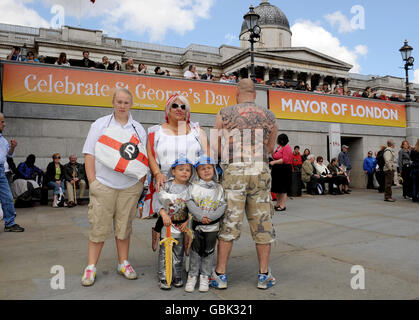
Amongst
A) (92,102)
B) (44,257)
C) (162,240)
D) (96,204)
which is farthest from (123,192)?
(92,102)

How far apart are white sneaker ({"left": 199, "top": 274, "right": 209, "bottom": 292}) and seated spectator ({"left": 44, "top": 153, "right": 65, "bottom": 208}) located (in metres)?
7.36

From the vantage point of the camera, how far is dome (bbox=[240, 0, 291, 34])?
6047cm

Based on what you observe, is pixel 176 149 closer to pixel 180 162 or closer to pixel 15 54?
pixel 180 162

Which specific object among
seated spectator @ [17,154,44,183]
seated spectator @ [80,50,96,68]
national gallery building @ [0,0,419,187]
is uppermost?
seated spectator @ [80,50,96,68]

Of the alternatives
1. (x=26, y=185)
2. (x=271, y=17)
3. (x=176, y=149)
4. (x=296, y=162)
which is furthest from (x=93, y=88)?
(x=271, y=17)

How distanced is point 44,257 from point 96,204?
1.48 m

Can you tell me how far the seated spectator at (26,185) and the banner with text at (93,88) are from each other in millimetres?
2299

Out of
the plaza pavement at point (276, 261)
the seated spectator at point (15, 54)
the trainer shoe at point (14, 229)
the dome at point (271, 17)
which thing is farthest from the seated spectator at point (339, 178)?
the dome at point (271, 17)

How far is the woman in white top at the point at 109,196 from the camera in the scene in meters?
3.21

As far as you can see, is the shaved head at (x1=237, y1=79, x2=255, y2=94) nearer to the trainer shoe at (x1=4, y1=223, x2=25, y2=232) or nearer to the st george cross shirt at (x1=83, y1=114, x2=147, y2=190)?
the st george cross shirt at (x1=83, y1=114, x2=147, y2=190)

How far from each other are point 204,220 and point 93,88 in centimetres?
913

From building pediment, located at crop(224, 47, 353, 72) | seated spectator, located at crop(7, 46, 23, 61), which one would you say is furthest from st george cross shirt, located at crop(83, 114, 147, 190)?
building pediment, located at crop(224, 47, 353, 72)

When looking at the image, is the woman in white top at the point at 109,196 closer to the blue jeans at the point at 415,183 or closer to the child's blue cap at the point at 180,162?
the child's blue cap at the point at 180,162

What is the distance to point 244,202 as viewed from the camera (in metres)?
3.06
